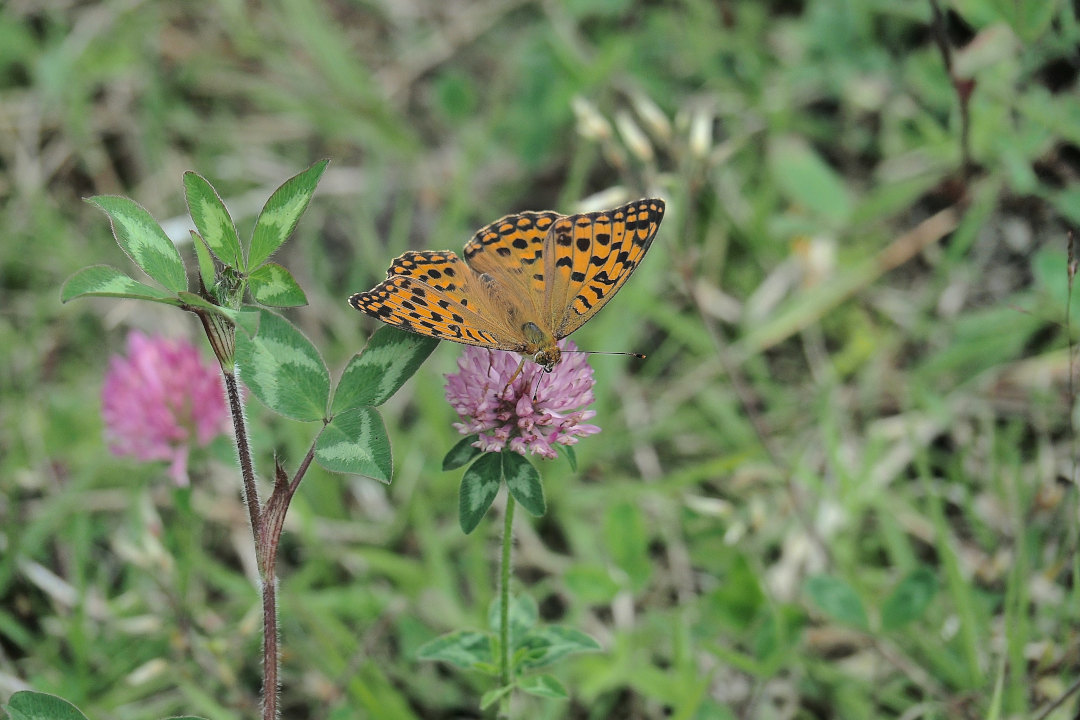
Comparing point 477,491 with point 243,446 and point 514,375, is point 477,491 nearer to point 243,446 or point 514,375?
point 514,375

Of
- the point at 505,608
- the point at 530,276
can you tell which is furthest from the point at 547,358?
the point at 505,608

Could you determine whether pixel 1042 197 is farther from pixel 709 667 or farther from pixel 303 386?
pixel 303 386

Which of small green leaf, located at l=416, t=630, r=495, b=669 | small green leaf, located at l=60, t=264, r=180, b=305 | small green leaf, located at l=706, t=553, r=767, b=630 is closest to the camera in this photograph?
small green leaf, located at l=60, t=264, r=180, b=305

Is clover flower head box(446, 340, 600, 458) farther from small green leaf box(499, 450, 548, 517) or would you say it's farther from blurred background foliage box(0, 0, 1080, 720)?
blurred background foliage box(0, 0, 1080, 720)

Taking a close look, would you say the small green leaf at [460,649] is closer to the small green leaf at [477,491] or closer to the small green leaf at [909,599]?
the small green leaf at [477,491]

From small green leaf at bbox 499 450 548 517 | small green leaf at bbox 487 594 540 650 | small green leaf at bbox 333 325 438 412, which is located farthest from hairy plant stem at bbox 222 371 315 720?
small green leaf at bbox 487 594 540 650
